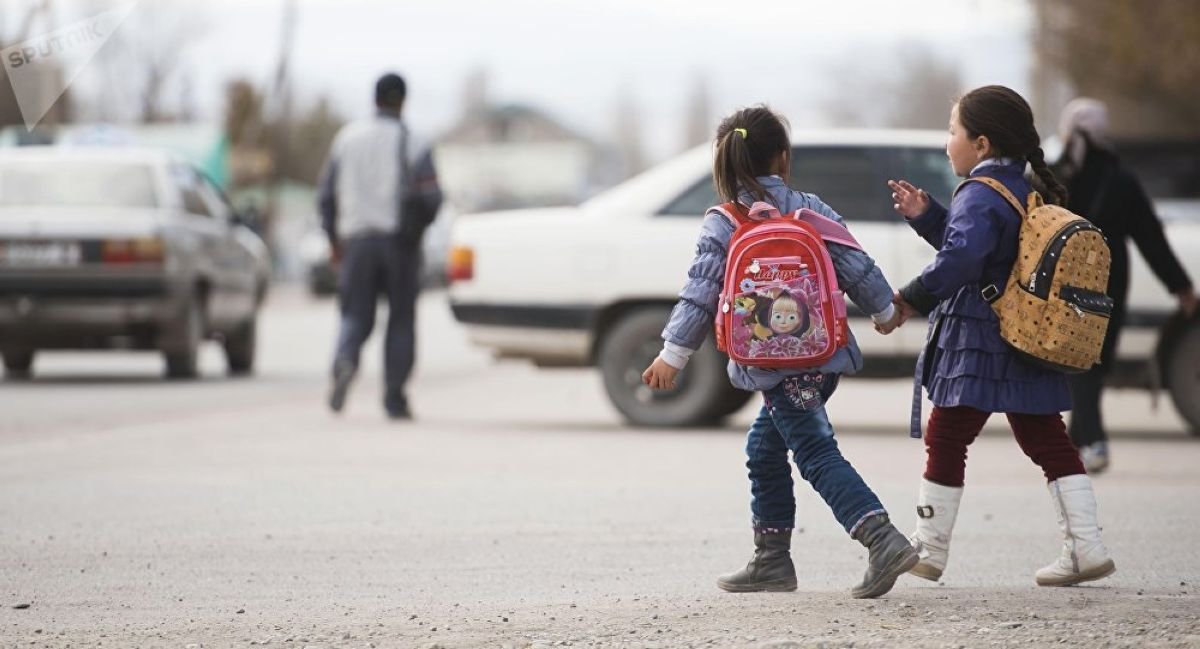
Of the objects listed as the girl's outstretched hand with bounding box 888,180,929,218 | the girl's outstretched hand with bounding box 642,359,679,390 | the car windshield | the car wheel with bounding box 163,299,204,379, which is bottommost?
the car wheel with bounding box 163,299,204,379

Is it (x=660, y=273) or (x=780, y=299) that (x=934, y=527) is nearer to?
(x=780, y=299)

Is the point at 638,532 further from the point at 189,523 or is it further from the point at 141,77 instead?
the point at 141,77

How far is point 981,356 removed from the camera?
18.5ft

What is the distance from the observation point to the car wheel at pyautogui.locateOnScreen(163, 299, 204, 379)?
602 inches

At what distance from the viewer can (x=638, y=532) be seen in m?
7.20

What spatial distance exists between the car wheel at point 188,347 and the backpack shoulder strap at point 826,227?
10338mm

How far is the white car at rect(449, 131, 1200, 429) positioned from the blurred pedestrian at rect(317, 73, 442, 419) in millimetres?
313

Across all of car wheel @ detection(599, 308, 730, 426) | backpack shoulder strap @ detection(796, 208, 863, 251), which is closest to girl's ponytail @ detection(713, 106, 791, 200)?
backpack shoulder strap @ detection(796, 208, 863, 251)

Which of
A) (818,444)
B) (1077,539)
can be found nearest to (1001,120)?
(818,444)

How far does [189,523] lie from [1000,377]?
316 cm

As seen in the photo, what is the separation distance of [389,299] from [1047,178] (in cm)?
660

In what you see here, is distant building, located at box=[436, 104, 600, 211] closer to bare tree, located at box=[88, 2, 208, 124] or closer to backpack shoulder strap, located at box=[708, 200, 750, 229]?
bare tree, located at box=[88, 2, 208, 124]

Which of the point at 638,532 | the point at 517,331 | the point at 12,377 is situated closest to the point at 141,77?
the point at 12,377

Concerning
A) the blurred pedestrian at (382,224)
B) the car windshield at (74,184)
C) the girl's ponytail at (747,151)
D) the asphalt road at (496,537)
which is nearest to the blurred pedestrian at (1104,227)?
the asphalt road at (496,537)
